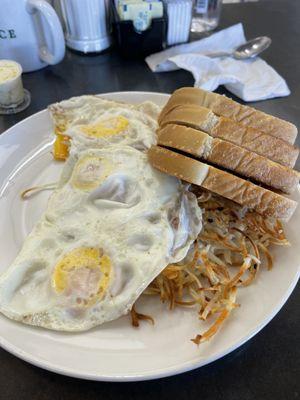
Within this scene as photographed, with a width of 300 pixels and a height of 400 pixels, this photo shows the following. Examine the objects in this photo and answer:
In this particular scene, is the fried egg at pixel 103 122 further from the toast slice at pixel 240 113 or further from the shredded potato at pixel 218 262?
the shredded potato at pixel 218 262

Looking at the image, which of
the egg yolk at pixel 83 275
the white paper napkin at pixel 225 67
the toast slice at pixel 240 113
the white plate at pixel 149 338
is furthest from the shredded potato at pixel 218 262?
the white paper napkin at pixel 225 67

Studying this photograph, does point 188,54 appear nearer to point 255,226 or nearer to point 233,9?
point 233,9

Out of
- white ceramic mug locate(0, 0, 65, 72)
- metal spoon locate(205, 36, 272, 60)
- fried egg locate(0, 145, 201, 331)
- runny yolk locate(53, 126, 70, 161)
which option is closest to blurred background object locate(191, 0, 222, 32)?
metal spoon locate(205, 36, 272, 60)

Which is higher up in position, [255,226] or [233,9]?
[233,9]

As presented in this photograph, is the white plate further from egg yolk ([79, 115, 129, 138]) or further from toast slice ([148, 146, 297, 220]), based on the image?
egg yolk ([79, 115, 129, 138])

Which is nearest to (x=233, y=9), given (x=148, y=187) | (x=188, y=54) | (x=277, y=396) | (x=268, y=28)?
(x=268, y=28)

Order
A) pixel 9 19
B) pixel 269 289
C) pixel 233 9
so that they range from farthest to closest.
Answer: pixel 233 9 → pixel 9 19 → pixel 269 289

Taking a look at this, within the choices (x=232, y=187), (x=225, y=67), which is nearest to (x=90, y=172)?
(x=232, y=187)
